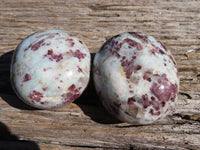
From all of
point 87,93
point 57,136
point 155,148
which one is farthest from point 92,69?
point 155,148

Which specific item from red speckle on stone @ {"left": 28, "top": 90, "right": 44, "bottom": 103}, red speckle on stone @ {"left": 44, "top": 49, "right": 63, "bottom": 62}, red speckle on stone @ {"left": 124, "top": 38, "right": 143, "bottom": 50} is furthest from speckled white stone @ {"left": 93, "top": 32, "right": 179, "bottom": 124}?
red speckle on stone @ {"left": 28, "top": 90, "right": 44, "bottom": 103}

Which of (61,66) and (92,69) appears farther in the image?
(92,69)

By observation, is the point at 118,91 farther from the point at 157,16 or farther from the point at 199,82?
the point at 157,16

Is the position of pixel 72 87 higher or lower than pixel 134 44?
lower

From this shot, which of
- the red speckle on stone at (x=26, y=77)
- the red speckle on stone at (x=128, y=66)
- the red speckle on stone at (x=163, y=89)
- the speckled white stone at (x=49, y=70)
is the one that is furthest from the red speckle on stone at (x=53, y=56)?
the red speckle on stone at (x=163, y=89)

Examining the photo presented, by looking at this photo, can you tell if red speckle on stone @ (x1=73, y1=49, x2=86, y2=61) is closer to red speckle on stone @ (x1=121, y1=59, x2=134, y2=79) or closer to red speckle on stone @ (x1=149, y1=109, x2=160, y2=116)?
red speckle on stone @ (x1=121, y1=59, x2=134, y2=79)

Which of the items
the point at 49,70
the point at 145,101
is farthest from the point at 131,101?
the point at 49,70

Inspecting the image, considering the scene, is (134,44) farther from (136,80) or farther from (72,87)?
(72,87)
